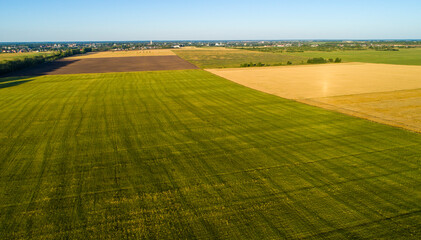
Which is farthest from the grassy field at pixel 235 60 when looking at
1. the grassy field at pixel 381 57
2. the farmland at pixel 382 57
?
the farmland at pixel 382 57

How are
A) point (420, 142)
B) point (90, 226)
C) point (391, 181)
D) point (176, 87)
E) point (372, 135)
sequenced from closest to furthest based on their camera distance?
1. point (90, 226)
2. point (391, 181)
3. point (420, 142)
4. point (372, 135)
5. point (176, 87)

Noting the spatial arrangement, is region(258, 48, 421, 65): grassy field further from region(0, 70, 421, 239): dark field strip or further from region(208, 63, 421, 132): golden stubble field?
region(0, 70, 421, 239): dark field strip

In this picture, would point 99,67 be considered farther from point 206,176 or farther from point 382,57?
point 382,57

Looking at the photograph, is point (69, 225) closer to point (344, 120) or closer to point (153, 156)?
point (153, 156)

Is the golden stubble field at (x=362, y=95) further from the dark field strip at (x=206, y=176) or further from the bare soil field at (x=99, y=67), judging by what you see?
the bare soil field at (x=99, y=67)

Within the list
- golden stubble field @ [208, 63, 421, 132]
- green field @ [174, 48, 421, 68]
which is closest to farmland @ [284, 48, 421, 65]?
green field @ [174, 48, 421, 68]

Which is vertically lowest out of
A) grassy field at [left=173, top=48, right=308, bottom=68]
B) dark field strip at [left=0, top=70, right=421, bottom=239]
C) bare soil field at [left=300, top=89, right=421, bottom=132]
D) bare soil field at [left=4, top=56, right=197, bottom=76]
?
dark field strip at [left=0, top=70, right=421, bottom=239]

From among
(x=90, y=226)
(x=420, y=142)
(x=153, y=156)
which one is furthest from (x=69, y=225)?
(x=420, y=142)

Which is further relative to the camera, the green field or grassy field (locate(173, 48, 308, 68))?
the green field
